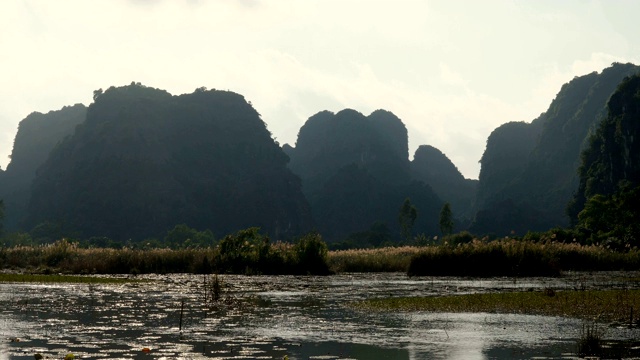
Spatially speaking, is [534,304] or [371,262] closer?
[534,304]

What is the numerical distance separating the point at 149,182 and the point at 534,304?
559ft

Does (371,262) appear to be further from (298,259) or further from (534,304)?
(534,304)

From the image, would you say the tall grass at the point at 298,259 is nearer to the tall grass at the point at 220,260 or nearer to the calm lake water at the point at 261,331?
the tall grass at the point at 220,260

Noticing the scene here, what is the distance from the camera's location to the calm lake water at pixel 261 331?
35.0 ft

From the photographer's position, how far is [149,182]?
182 m

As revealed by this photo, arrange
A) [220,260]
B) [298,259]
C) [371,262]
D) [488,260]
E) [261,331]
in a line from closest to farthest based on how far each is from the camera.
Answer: [261,331]
[488,260]
[220,260]
[298,259]
[371,262]

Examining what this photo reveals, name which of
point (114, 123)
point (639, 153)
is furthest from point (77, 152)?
point (639, 153)

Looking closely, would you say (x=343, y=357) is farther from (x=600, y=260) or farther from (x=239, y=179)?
(x=239, y=179)

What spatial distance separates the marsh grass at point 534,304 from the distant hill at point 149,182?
153342mm

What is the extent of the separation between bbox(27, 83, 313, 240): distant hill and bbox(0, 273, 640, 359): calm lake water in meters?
153

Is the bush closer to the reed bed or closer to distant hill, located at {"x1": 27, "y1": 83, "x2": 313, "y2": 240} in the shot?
the reed bed

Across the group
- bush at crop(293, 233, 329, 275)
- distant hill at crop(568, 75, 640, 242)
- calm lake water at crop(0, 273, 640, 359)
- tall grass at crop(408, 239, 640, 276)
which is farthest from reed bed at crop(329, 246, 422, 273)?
distant hill at crop(568, 75, 640, 242)

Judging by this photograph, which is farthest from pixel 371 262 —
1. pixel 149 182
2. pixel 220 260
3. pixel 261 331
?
pixel 149 182

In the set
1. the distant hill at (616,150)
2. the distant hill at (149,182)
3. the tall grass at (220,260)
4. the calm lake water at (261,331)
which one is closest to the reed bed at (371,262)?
the tall grass at (220,260)
